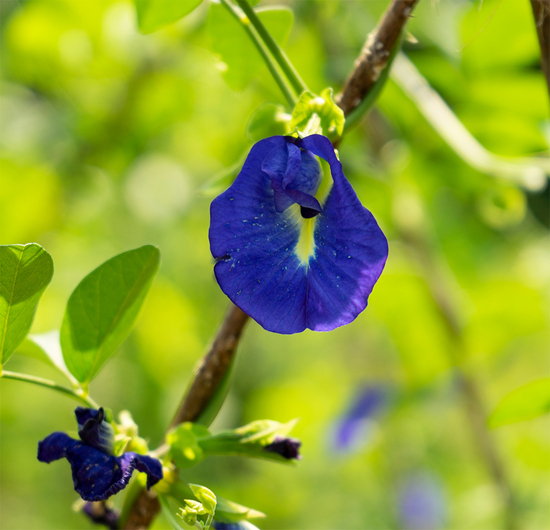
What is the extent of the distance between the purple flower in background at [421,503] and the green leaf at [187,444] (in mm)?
Answer: 1531

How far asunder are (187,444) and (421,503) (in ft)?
5.23

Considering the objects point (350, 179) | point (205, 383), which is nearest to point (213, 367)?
point (205, 383)

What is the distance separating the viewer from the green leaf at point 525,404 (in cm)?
54

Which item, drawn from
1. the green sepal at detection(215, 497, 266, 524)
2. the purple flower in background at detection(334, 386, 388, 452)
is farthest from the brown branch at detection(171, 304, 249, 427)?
the purple flower in background at detection(334, 386, 388, 452)

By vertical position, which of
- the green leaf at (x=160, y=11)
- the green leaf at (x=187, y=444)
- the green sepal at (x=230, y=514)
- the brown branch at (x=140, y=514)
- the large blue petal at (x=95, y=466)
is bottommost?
the brown branch at (x=140, y=514)

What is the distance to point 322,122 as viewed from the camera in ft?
1.32

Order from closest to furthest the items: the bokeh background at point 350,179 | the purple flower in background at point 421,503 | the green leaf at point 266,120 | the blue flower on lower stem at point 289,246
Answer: the blue flower on lower stem at point 289,246
the green leaf at point 266,120
the bokeh background at point 350,179
the purple flower in background at point 421,503

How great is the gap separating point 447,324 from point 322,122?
836mm

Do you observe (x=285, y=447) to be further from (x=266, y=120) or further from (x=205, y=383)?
(x=266, y=120)

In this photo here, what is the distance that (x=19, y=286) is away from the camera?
1.36ft

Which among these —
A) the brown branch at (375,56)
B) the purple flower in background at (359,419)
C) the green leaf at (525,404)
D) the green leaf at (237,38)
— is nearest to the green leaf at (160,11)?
the green leaf at (237,38)

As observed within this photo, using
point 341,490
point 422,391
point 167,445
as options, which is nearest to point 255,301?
point 167,445

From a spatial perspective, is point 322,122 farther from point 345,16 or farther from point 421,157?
point 345,16

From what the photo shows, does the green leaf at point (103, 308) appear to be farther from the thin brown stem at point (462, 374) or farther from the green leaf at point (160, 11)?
the thin brown stem at point (462, 374)
